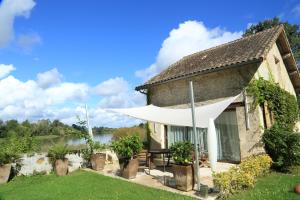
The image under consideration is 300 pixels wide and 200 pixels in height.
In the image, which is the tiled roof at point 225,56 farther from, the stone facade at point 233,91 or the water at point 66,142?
the water at point 66,142

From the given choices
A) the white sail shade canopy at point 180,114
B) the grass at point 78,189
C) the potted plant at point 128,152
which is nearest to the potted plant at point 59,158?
the grass at point 78,189

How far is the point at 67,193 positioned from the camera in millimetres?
8641

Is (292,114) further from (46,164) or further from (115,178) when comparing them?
(46,164)

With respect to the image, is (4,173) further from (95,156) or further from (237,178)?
(237,178)

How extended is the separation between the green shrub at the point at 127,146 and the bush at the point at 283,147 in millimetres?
4628

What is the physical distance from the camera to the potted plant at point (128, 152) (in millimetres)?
10195

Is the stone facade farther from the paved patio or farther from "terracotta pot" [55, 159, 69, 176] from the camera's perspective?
"terracotta pot" [55, 159, 69, 176]

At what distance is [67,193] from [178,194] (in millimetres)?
3318

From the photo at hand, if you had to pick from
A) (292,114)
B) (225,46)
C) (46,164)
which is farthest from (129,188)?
(225,46)

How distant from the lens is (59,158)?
39.9 feet

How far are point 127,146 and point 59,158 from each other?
3595mm

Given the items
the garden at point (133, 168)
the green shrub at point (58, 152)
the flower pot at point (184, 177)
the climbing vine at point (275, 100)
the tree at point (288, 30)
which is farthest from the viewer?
the tree at point (288, 30)

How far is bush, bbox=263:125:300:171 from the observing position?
9430 mm

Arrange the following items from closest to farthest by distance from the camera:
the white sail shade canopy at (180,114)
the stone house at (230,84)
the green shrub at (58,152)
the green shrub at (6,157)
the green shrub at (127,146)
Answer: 1. the white sail shade canopy at (180,114)
2. the green shrub at (127,146)
3. the stone house at (230,84)
4. the green shrub at (6,157)
5. the green shrub at (58,152)
